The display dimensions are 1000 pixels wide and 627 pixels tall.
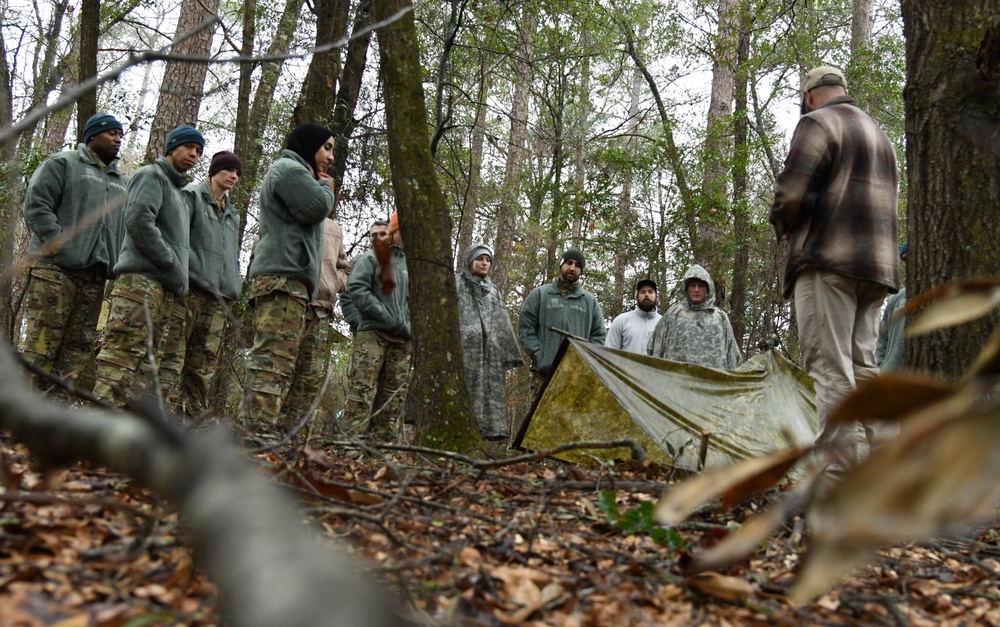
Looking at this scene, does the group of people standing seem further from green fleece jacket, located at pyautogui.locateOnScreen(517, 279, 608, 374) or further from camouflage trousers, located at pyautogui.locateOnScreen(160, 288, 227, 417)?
green fleece jacket, located at pyautogui.locateOnScreen(517, 279, 608, 374)

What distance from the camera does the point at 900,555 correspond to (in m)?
2.82

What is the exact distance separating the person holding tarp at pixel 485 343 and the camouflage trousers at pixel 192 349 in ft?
7.00

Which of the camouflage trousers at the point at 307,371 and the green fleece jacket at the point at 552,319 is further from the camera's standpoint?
the green fleece jacket at the point at 552,319

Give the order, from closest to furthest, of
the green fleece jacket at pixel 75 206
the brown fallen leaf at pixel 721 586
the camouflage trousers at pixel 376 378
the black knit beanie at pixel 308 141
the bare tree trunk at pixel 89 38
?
the brown fallen leaf at pixel 721 586
the black knit beanie at pixel 308 141
the green fleece jacket at pixel 75 206
the camouflage trousers at pixel 376 378
the bare tree trunk at pixel 89 38

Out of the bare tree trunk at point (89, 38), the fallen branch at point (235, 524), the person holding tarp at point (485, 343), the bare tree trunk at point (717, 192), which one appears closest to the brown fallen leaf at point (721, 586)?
the fallen branch at point (235, 524)

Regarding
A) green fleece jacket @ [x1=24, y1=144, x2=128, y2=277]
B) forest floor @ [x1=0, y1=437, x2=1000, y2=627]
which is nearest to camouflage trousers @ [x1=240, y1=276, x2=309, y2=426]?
green fleece jacket @ [x1=24, y1=144, x2=128, y2=277]

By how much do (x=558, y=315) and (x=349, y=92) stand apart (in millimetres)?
→ 3877

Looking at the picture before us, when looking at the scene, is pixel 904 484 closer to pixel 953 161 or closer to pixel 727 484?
pixel 727 484

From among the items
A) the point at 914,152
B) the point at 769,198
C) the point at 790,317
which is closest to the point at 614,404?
the point at 914,152

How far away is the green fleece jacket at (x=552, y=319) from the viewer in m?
7.98

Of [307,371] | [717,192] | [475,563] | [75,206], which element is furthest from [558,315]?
[475,563]

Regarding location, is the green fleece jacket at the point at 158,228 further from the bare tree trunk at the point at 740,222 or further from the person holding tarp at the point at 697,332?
the bare tree trunk at the point at 740,222

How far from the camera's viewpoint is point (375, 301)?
6594mm

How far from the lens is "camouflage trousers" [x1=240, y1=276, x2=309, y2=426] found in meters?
5.06
